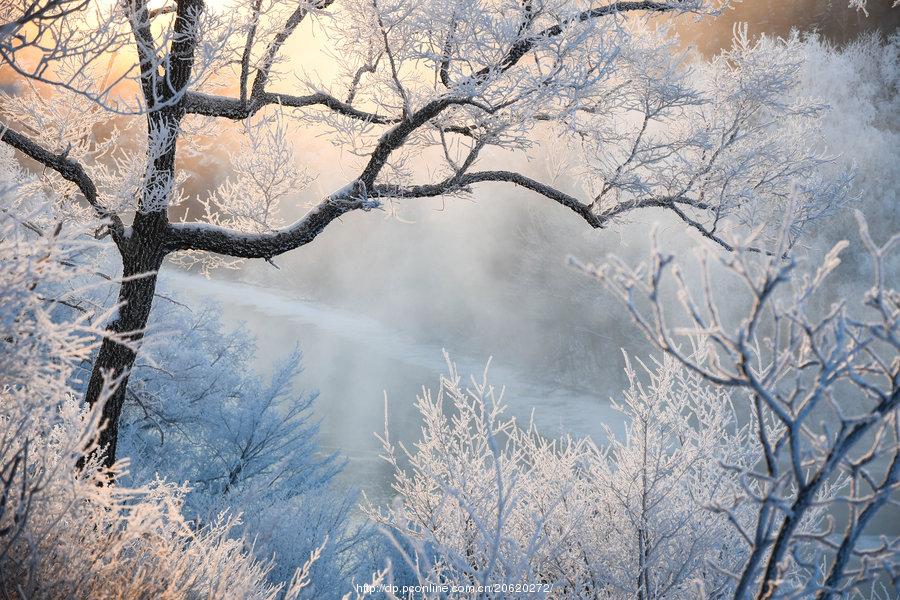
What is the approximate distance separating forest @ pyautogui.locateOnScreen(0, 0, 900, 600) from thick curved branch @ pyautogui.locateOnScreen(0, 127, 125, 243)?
0.03m

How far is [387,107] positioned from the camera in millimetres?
4730

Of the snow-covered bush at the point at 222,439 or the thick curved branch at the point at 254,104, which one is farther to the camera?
the snow-covered bush at the point at 222,439

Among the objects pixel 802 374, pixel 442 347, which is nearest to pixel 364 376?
pixel 442 347

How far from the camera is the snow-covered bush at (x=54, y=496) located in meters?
1.77

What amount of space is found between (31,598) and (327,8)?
4305 millimetres

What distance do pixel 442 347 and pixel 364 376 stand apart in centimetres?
1187

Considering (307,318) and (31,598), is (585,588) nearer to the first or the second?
(31,598)

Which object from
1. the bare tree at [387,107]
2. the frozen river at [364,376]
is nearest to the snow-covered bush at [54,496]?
the bare tree at [387,107]

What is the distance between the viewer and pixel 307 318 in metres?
21.9

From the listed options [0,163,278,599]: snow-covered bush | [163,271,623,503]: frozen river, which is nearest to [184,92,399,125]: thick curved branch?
[0,163,278,599]: snow-covered bush

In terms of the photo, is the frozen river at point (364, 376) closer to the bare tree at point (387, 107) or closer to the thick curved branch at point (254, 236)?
the bare tree at point (387, 107)

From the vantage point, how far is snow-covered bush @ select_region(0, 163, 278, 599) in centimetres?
177

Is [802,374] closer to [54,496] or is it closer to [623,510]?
[54,496]

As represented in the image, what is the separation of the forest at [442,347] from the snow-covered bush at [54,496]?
0.01 m
